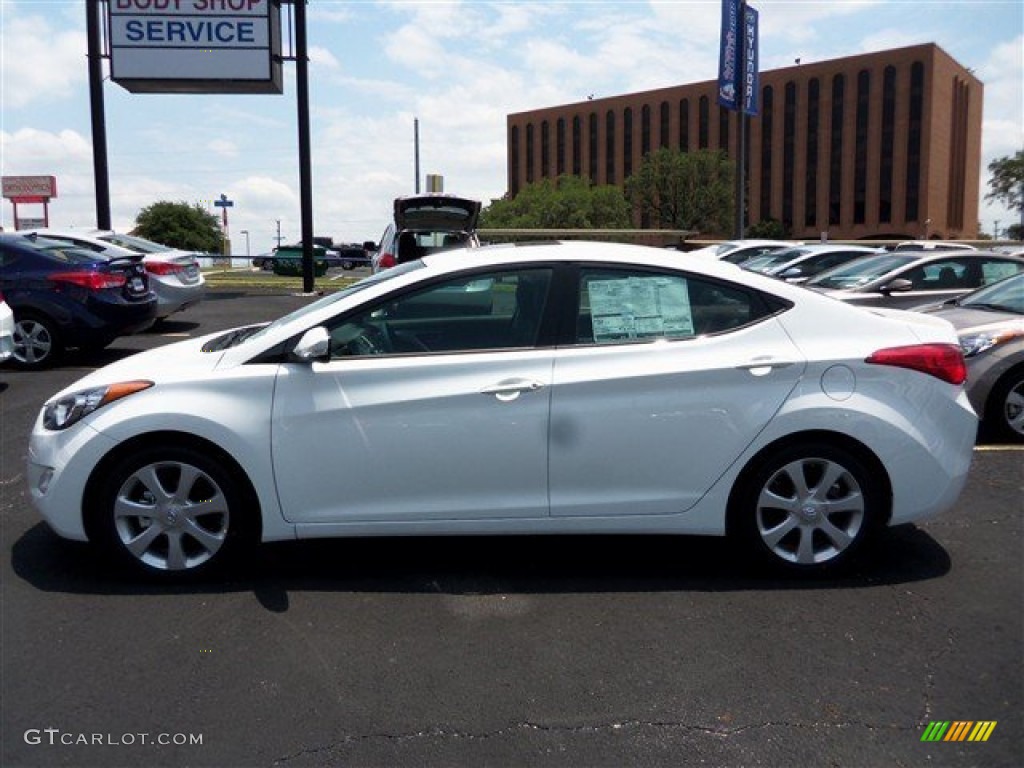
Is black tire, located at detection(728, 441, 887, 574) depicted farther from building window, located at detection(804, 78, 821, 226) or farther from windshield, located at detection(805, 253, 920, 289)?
building window, located at detection(804, 78, 821, 226)

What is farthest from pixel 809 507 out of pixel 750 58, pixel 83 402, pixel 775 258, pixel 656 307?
pixel 750 58

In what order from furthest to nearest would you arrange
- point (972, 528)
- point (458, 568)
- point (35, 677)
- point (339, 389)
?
point (972, 528) < point (458, 568) < point (339, 389) < point (35, 677)

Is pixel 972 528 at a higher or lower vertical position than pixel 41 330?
lower

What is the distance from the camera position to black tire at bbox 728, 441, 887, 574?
434 cm

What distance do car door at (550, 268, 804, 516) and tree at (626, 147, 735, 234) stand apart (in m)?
65.2

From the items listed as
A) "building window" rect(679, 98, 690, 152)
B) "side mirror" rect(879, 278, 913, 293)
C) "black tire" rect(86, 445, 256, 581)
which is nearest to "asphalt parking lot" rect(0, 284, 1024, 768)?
"black tire" rect(86, 445, 256, 581)

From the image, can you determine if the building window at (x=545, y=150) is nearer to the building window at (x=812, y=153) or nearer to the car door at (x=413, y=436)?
the building window at (x=812, y=153)

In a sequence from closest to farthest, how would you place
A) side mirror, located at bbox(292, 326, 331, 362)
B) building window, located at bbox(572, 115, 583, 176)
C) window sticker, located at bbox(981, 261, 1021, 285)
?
side mirror, located at bbox(292, 326, 331, 362) → window sticker, located at bbox(981, 261, 1021, 285) → building window, located at bbox(572, 115, 583, 176)

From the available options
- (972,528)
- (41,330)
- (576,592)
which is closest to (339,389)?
(576,592)

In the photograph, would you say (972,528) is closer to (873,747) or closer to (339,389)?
(873,747)

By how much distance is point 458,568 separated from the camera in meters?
4.60

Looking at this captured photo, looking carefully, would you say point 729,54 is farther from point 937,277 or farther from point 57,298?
point 57,298

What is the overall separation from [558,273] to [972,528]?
2768 mm
